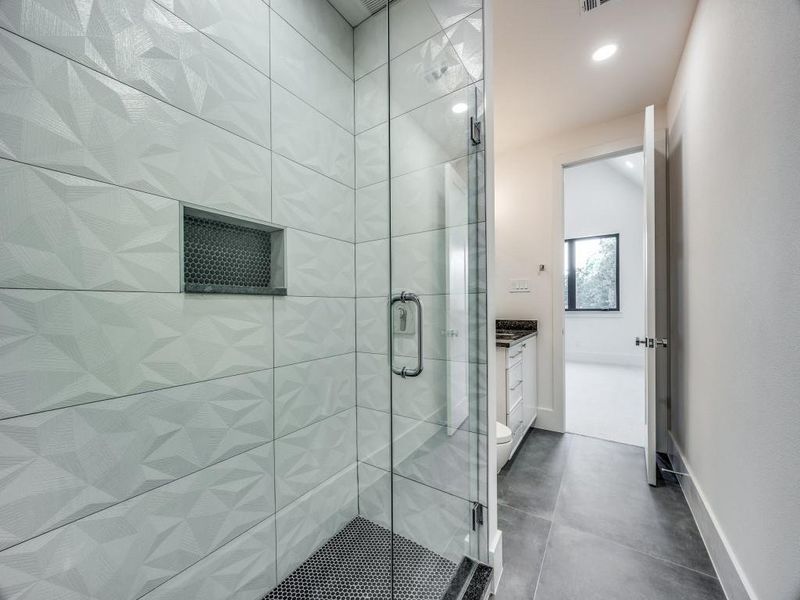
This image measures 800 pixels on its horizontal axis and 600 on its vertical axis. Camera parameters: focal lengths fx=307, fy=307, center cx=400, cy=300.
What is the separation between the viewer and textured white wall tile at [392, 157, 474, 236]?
138 cm

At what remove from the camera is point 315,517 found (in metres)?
1.49

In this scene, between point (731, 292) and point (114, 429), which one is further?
point (731, 292)

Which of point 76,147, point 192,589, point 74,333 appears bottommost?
point 192,589

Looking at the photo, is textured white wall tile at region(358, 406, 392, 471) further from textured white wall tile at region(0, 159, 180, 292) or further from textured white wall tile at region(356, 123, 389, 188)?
textured white wall tile at region(356, 123, 389, 188)

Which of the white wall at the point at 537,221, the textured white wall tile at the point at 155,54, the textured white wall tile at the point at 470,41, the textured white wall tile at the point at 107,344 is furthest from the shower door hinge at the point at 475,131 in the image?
the white wall at the point at 537,221

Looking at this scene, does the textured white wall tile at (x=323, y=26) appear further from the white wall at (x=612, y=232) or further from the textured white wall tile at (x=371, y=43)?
the white wall at (x=612, y=232)

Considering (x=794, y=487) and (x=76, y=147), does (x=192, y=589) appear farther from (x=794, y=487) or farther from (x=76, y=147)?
(x=794, y=487)

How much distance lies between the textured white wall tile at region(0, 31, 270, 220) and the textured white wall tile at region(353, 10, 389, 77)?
971 millimetres

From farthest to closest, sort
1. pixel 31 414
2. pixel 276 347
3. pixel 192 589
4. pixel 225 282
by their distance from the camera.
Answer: pixel 276 347
pixel 225 282
pixel 192 589
pixel 31 414

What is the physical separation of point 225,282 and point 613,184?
6.76 m

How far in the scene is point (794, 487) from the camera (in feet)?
2.72

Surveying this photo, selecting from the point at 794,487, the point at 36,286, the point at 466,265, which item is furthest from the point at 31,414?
the point at 794,487

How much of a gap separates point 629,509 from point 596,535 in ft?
1.18

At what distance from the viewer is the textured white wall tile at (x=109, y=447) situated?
2.44ft
